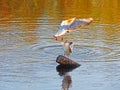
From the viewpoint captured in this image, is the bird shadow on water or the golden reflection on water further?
the golden reflection on water

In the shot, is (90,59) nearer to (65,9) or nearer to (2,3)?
(65,9)

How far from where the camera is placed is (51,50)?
15805 millimetres

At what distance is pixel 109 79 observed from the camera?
41.1 feet

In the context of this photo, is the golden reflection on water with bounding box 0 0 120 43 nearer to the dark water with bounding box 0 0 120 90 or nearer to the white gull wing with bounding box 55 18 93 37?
the dark water with bounding box 0 0 120 90

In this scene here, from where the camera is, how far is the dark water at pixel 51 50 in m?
12.3

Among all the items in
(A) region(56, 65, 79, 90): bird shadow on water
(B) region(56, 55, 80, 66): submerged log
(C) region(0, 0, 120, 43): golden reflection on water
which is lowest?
(A) region(56, 65, 79, 90): bird shadow on water

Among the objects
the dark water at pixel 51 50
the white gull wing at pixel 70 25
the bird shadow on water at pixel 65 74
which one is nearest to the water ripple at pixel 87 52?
the dark water at pixel 51 50

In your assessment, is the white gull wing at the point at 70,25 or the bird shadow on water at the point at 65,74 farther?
the white gull wing at the point at 70,25

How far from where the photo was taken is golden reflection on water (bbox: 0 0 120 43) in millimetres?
21188

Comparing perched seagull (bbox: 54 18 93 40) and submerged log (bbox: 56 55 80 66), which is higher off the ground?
perched seagull (bbox: 54 18 93 40)

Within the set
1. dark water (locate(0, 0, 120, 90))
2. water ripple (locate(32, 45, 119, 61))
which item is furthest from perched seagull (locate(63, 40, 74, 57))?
water ripple (locate(32, 45, 119, 61))

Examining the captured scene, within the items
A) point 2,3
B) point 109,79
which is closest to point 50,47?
point 109,79

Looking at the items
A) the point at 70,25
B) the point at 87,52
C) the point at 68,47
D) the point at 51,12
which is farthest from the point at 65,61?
the point at 51,12

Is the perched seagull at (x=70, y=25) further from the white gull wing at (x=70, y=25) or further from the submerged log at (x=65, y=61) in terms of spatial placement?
the submerged log at (x=65, y=61)
